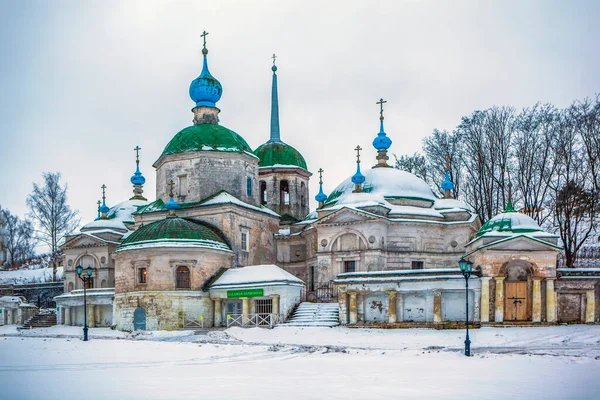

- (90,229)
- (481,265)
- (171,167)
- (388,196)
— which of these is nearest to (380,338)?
(481,265)

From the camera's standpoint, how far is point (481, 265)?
27312mm

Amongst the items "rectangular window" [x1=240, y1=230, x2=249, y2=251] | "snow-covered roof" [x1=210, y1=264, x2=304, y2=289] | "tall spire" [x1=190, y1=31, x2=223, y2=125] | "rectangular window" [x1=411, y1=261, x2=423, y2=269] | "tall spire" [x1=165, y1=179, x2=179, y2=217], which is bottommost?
"snow-covered roof" [x1=210, y1=264, x2=304, y2=289]

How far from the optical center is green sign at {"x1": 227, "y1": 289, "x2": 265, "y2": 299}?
31.1 meters

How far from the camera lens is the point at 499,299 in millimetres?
26516

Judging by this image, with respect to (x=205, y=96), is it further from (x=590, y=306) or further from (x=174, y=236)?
(x=590, y=306)

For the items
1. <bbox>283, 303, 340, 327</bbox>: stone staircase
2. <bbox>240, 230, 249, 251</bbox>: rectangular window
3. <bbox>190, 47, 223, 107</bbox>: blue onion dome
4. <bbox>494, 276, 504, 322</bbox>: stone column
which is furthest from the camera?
<bbox>190, 47, 223, 107</bbox>: blue onion dome

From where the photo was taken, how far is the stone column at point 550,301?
26.1 meters

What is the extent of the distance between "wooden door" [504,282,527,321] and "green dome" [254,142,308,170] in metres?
22.5

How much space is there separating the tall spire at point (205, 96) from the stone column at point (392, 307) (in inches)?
709

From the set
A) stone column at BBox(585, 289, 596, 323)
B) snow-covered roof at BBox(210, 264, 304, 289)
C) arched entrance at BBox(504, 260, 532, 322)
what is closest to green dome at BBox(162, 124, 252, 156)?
snow-covered roof at BBox(210, 264, 304, 289)

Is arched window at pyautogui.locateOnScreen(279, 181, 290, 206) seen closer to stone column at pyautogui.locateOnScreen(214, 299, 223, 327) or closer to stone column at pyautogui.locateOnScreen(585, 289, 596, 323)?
stone column at pyautogui.locateOnScreen(214, 299, 223, 327)

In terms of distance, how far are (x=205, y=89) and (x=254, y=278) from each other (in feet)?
46.9

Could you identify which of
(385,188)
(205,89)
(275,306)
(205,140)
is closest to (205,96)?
(205,89)

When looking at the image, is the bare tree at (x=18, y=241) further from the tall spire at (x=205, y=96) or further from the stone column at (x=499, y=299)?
the stone column at (x=499, y=299)
